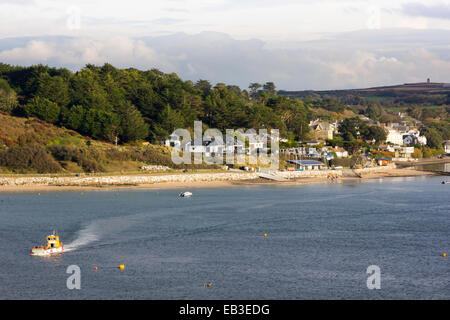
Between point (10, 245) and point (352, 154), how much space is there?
95556mm

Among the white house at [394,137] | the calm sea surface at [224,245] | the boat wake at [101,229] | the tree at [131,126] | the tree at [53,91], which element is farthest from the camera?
the white house at [394,137]

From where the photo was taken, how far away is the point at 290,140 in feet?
397

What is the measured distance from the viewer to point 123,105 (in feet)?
327

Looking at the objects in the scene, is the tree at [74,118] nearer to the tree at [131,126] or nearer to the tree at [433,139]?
the tree at [131,126]

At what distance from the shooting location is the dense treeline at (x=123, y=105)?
95.5m

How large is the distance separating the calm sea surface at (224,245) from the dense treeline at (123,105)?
1200 inches

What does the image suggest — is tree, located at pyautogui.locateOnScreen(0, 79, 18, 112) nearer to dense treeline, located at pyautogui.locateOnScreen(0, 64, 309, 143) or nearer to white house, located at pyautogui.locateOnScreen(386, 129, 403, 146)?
dense treeline, located at pyautogui.locateOnScreen(0, 64, 309, 143)

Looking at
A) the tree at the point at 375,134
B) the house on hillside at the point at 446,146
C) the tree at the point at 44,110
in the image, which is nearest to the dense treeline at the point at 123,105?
the tree at the point at 44,110

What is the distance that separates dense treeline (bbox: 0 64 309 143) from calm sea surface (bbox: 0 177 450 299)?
3047 centimetres

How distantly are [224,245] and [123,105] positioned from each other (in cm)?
6355

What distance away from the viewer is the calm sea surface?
30.5 metres

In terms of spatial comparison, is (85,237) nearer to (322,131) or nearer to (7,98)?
(7,98)
